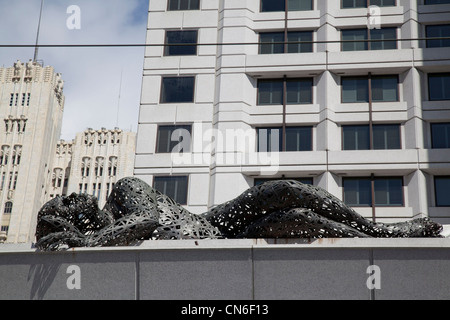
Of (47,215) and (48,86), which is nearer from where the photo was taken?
(47,215)

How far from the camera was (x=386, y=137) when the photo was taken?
105ft

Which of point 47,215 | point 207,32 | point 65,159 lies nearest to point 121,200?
point 47,215

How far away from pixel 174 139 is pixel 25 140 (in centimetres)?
8478

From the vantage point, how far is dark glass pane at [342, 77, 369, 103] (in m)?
33.2

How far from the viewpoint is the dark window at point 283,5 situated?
35344mm

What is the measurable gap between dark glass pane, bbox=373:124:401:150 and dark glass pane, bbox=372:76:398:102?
1596 millimetres

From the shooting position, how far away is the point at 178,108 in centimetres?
3319

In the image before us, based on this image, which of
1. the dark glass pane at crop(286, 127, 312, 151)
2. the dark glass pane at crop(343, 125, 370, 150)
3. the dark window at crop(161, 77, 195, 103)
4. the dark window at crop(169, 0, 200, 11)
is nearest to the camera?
the dark glass pane at crop(343, 125, 370, 150)

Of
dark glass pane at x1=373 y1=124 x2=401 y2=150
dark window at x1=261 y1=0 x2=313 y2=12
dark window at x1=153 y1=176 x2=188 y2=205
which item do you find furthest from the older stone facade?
Answer: dark glass pane at x1=373 y1=124 x2=401 y2=150

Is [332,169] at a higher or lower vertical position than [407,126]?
lower

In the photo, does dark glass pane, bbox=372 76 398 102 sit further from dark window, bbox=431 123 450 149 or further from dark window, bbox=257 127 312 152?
dark window, bbox=257 127 312 152

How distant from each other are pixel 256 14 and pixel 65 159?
329 ft

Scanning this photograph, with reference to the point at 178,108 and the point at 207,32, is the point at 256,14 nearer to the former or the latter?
the point at 207,32
